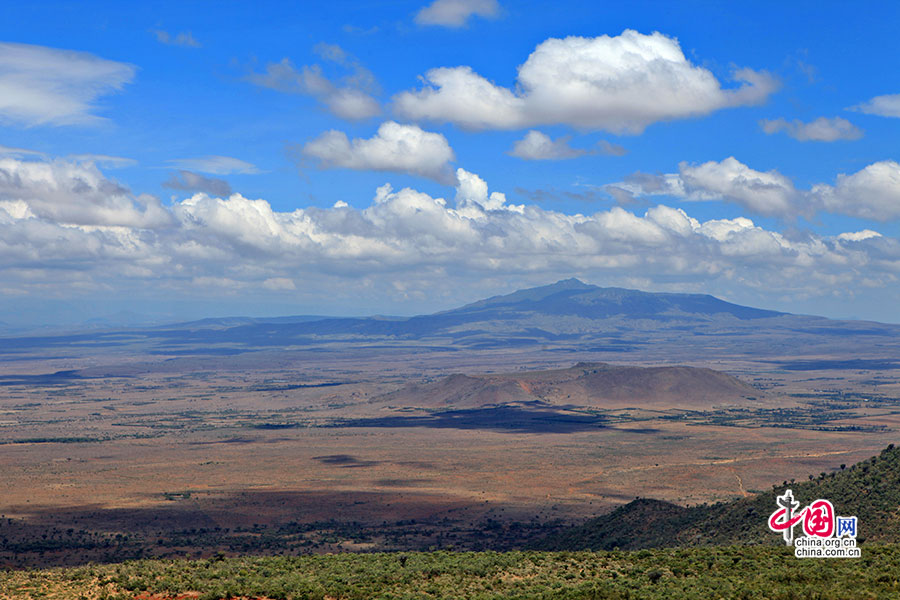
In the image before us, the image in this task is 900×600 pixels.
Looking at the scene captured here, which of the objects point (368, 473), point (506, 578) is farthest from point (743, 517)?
point (368, 473)

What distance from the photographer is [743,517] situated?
55812 millimetres

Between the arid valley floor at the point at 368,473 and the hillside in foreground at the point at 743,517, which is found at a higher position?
the hillside in foreground at the point at 743,517

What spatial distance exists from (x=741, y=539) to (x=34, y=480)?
91.1 metres

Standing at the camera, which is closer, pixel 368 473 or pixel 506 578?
pixel 506 578

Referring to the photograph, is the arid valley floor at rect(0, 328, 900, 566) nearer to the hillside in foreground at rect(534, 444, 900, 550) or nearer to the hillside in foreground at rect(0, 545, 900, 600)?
the hillside in foreground at rect(534, 444, 900, 550)

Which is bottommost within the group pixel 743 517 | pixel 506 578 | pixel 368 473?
pixel 368 473

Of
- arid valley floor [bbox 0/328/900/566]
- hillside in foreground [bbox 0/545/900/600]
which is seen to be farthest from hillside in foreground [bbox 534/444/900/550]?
hillside in foreground [bbox 0/545/900/600]

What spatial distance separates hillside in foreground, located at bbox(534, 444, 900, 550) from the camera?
4897cm

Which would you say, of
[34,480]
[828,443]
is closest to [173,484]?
[34,480]

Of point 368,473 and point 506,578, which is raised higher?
point 506,578

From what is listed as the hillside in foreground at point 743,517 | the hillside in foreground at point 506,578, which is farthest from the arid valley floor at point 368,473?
the hillside in foreground at point 506,578

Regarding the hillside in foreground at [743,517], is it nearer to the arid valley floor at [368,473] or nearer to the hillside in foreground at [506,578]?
the arid valley floor at [368,473]

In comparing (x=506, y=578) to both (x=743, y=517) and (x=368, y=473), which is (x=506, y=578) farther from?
(x=368, y=473)

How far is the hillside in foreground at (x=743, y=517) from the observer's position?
49.0 m
